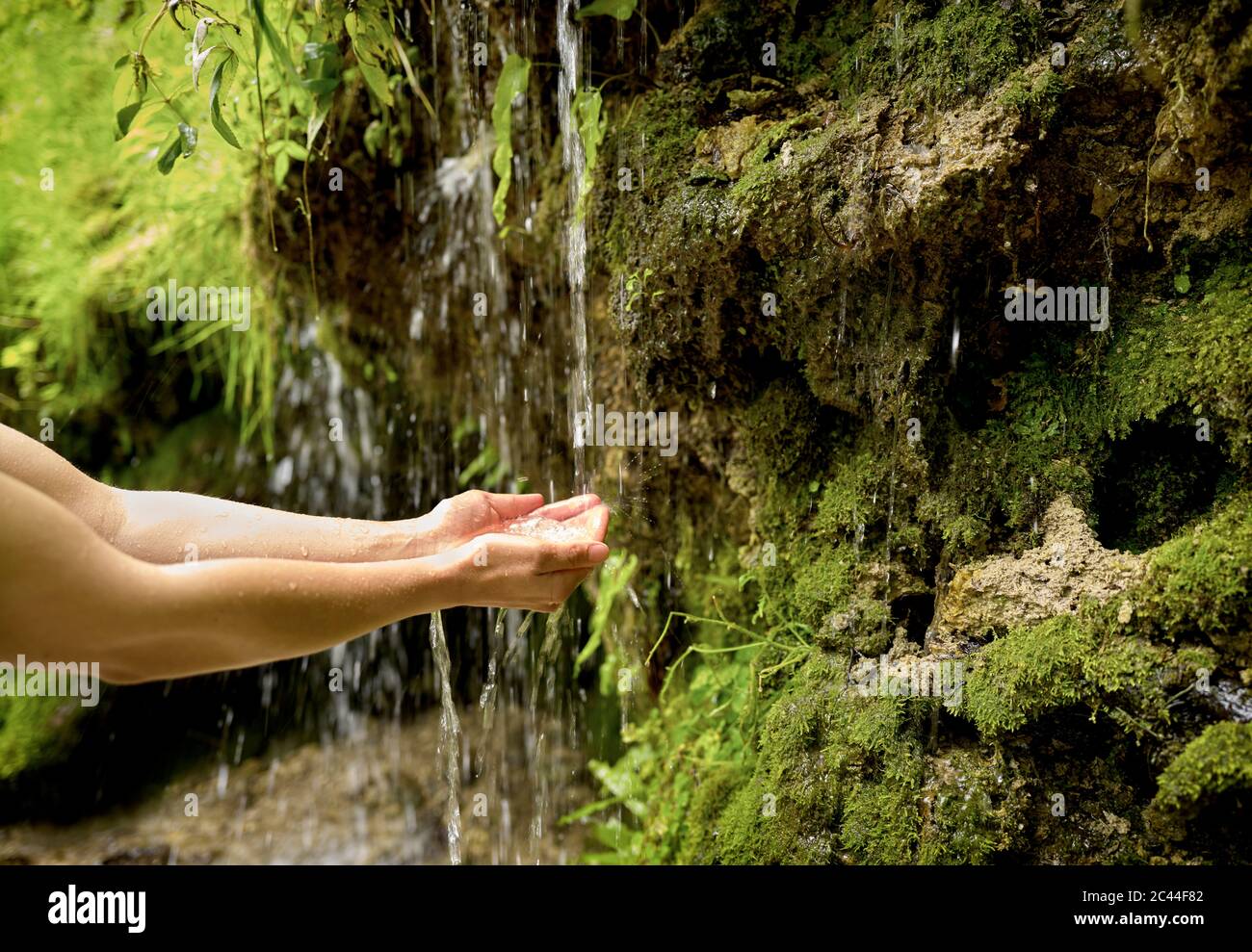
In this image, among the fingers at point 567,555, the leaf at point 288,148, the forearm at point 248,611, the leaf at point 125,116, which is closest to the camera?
the forearm at point 248,611

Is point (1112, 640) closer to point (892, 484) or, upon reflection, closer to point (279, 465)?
point (892, 484)

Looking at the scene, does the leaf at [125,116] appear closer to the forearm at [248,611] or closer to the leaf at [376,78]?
the leaf at [376,78]

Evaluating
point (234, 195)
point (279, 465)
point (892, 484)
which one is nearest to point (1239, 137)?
point (892, 484)

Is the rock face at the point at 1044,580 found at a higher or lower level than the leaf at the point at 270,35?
lower

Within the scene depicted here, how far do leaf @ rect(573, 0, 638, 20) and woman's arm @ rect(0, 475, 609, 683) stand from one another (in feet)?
4.83

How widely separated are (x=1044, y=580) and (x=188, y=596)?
165 cm

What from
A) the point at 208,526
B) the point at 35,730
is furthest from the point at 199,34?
the point at 35,730

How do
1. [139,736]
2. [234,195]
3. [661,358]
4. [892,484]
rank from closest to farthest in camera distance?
[892,484] < [661,358] < [234,195] < [139,736]

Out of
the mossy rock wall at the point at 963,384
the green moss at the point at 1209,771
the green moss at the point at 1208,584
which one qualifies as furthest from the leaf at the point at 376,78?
the green moss at the point at 1209,771

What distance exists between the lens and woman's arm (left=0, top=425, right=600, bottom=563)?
1.71 meters

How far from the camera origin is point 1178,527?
1.86 m

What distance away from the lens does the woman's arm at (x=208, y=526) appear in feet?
5.60

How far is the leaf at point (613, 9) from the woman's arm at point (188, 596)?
4.83 ft

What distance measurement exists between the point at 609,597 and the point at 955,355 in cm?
159
